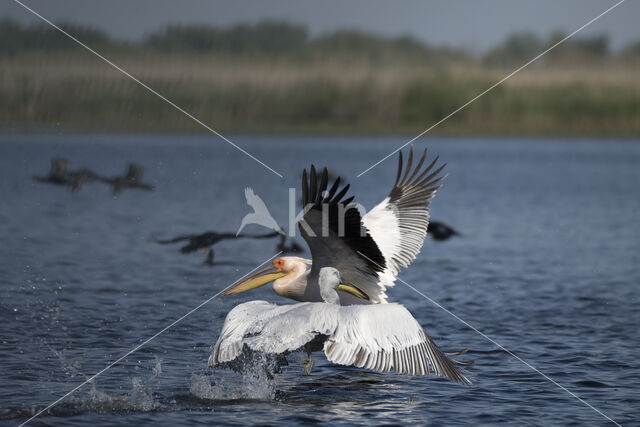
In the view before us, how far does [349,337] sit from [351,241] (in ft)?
3.68

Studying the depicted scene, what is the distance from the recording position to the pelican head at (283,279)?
8016 millimetres

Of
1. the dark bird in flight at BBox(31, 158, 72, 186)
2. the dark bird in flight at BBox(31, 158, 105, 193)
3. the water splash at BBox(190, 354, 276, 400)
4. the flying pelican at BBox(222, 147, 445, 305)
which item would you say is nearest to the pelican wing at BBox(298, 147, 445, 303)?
the flying pelican at BBox(222, 147, 445, 305)

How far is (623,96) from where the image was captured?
42.3m

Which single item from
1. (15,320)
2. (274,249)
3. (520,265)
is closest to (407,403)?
(15,320)

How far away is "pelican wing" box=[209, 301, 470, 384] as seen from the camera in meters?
6.62

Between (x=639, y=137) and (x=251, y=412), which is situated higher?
(x=639, y=137)

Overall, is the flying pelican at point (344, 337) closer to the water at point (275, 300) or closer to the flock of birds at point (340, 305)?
the flock of birds at point (340, 305)

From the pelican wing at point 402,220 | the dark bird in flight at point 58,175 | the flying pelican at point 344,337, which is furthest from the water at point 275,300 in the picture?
the pelican wing at point 402,220

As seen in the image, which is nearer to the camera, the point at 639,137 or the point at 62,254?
the point at 62,254

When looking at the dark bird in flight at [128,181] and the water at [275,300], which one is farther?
the dark bird in flight at [128,181]

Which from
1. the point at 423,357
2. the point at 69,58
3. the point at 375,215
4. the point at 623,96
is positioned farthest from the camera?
the point at 623,96

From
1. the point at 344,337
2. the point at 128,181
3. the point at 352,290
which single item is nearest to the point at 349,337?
the point at 344,337

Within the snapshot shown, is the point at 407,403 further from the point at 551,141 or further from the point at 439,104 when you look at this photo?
the point at 551,141

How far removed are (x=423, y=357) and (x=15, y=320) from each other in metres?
4.18
